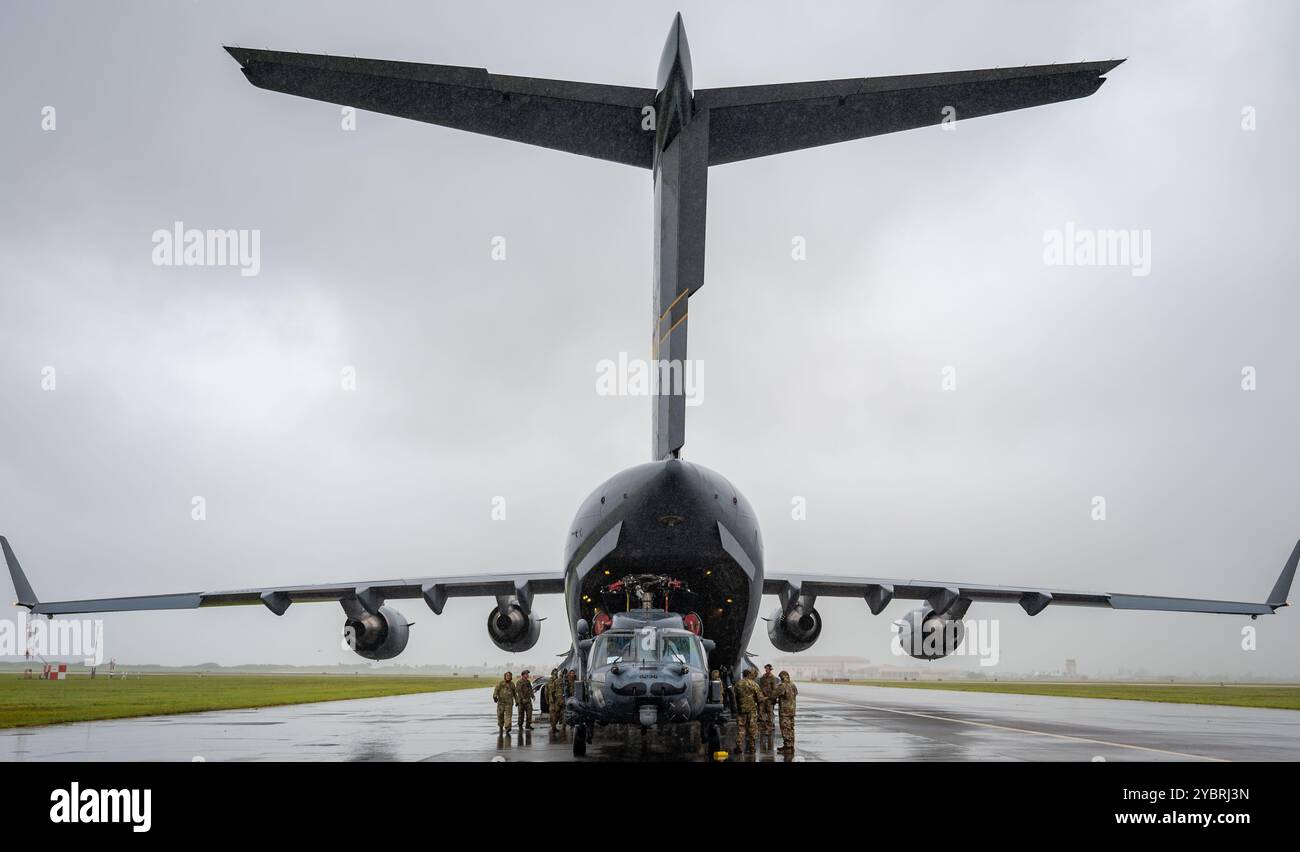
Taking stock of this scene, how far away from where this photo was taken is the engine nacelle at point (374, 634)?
18688 millimetres

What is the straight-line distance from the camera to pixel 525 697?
16.2 metres

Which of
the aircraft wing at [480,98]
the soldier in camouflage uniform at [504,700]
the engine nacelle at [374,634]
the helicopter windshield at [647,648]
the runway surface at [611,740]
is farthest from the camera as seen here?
the engine nacelle at [374,634]

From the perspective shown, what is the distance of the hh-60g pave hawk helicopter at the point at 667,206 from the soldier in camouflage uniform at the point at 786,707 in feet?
3.24

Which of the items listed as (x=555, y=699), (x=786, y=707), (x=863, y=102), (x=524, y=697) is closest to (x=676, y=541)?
(x=786, y=707)

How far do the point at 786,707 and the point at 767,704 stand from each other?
585mm

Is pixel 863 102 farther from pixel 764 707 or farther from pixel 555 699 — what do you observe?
pixel 555 699

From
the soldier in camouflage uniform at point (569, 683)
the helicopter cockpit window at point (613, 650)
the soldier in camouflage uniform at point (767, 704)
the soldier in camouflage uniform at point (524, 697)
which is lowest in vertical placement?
the soldier in camouflage uniform at point (524, 697)

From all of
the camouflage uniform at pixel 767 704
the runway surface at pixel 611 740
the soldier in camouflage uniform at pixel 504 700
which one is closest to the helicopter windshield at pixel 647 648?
the runway surface at pixel 611 740

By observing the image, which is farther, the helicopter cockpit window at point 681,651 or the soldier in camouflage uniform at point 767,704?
the soldier in camouflage uniform at point 767,704

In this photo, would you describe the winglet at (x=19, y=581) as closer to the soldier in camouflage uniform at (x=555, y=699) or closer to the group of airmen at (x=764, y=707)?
the soldier in camouflage uniform at (x=555, y=699)

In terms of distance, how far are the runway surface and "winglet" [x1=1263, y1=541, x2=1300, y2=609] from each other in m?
2.61

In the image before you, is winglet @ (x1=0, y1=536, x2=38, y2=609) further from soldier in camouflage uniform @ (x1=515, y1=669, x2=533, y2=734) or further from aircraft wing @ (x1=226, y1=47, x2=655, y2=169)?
aircraft wing @ (x1=226, y1=47, x2=655, y2=169)

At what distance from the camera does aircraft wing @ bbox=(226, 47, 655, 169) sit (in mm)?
8477
